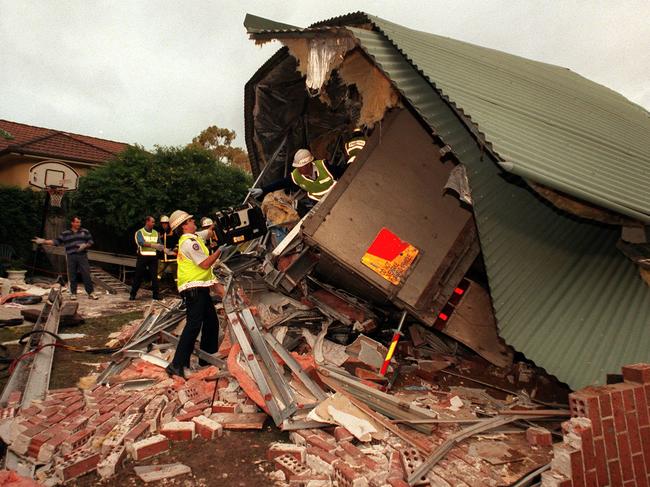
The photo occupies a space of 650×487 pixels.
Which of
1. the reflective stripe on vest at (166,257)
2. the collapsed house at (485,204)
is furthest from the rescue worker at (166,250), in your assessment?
the collapsed house at (485,204)

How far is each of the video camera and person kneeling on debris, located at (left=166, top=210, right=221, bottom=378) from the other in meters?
0.31

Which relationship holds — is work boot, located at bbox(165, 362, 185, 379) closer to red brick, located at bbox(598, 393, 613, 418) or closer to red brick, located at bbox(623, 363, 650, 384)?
red brick, located at bbox(598, 393, 613, 418)

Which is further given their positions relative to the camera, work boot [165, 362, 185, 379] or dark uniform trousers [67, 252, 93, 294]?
dark uniform trousers [67, 252, 93, 294]

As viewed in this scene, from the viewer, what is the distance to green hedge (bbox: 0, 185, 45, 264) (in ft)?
42.0

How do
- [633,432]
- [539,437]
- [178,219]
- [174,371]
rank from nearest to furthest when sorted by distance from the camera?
[633,432] < [539,437] < [174,371] < [178,219]

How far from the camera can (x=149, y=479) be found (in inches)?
115

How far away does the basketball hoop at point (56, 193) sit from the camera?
39.0 ft

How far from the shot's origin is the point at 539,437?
3.45 meters

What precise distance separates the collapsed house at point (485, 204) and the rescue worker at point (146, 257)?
5.20 metres

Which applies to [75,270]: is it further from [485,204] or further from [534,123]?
[534,123]

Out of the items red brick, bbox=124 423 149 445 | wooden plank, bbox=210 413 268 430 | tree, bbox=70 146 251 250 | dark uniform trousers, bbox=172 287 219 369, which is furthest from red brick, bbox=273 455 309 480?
Answer: tree, bbox=70 146 251 250

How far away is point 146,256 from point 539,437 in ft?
28.7

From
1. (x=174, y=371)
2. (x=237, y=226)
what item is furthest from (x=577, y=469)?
(x=237, y=226)

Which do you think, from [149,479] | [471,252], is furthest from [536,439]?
[149,479]
